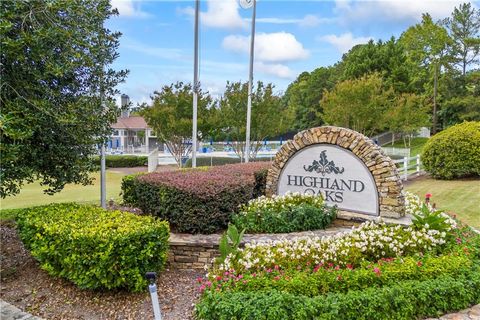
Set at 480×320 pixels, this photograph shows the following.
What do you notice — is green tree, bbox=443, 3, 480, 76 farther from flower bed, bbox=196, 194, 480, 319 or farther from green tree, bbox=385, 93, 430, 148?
flower bed, bbox=196, 194, 480, 319

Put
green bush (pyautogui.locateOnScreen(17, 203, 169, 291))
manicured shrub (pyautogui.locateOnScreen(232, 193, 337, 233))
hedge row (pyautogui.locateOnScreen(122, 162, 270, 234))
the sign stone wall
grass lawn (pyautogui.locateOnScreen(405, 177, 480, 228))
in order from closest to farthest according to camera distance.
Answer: green bush (pyautogui.locateOnScreen(17, 203, 169, 291)) < hedge row (pyautogui.locateOnScreen(122, 162, 270, 234)) < manicured shrub (pyautogui.locateOnScreen(232, 193, 337, 233)) < the sign stone wall < grass lawn (pyautogui.locateOnScreen(405, 177, 480, 228))

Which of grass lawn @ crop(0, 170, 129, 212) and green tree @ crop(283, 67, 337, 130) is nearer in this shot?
grass lawn @ crop(0, 170, 129, 212)

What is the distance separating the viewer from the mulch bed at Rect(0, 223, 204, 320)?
12.0ft

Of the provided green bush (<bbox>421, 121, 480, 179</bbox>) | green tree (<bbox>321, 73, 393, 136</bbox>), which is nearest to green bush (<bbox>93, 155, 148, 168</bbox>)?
green tree (<bbox>321, 73, 393, 136</bbox>)

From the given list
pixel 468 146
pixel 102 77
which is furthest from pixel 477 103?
pixel 102 77

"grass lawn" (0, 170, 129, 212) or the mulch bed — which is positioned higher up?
the mulch bed

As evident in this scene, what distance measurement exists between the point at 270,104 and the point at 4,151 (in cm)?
1448

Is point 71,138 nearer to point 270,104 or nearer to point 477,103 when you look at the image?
point 270,104

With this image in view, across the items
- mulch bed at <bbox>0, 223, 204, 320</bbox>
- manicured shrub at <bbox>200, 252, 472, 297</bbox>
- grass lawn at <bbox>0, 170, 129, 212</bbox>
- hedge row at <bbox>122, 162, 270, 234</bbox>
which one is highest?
hedge row at <bbox>122, 162, 270, 234</bbox>

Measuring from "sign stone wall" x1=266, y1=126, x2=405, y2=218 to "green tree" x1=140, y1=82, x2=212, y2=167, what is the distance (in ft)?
36.0

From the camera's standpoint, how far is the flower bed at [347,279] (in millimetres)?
3123

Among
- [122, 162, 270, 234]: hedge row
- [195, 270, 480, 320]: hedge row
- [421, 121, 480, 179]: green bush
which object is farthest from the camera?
[421, 121, 480, 179]: green bush

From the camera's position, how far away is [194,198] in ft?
16.5

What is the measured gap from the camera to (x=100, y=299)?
3867 mm
